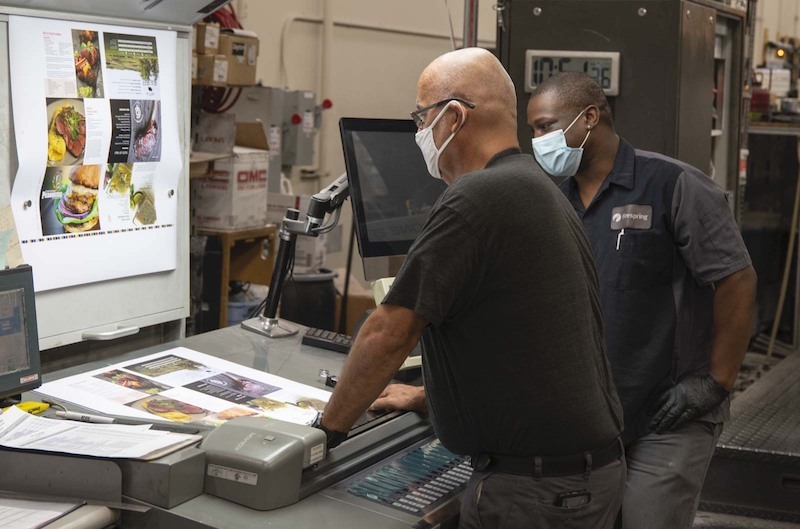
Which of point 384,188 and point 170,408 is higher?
point 384,188

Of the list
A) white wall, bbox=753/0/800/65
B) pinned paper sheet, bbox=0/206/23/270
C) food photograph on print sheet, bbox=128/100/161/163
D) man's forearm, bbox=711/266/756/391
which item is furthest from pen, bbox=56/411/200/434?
white wall, bbox=753/0/800/65

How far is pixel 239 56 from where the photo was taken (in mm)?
4270

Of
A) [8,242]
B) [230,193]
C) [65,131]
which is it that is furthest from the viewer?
[230,193]

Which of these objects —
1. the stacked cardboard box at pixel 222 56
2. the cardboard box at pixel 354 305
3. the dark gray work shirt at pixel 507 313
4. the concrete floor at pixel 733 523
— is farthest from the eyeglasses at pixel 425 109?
the cardboard box at pixel 354 305

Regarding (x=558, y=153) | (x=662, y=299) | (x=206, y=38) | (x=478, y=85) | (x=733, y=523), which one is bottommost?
(x=733, y=523)

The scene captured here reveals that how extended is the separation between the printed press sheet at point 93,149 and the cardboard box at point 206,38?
1.74 meters

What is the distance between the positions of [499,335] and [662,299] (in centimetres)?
86

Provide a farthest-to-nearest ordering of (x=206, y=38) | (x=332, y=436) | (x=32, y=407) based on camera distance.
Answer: (x=206, y=38), (x=32, y=407), (x=332, y=436)

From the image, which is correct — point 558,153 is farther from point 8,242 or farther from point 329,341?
point 8,242

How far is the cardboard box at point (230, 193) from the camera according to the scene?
4188mm

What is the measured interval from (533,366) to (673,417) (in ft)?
2.65

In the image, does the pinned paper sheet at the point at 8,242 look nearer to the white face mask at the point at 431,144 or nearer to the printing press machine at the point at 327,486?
the printing press machine at the point at 327,486

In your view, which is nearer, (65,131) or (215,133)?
(65,131)

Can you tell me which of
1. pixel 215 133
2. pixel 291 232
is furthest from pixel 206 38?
pixel 291 232
